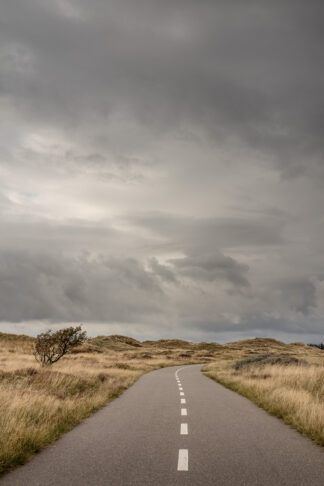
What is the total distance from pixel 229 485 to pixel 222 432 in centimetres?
385

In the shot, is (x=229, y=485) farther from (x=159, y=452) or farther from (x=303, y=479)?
(x=159, y=452)

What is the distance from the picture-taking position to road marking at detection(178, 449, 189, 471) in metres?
6.28

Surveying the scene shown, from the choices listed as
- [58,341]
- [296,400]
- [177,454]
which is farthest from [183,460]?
[58,341]

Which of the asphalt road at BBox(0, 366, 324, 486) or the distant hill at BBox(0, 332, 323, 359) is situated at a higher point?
the asphalt road at BBox(0, 366, 324, 486)

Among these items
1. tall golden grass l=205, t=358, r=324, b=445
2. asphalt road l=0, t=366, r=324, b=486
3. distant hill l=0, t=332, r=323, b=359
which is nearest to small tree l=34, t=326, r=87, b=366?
tall golden grass l=205, t=358, r=324, b=445

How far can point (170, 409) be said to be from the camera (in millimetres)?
13094

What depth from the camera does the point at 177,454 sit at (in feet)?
23.5

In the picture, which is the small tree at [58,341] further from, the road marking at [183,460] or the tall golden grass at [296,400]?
the road marking at [183,460]

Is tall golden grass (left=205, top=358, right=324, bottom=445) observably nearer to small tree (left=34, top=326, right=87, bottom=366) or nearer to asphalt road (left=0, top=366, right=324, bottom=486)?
asphalt road (left=0, top=366, right=324, bottom=486)

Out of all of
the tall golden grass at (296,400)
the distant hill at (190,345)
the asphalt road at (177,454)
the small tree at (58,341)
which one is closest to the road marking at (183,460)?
the asphalt road at (177,454)

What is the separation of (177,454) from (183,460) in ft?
1.47

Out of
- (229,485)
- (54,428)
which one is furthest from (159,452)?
(54,428)

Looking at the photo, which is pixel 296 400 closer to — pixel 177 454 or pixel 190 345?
pixel 177 454

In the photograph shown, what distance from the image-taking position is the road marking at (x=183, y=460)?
20.6 feet
